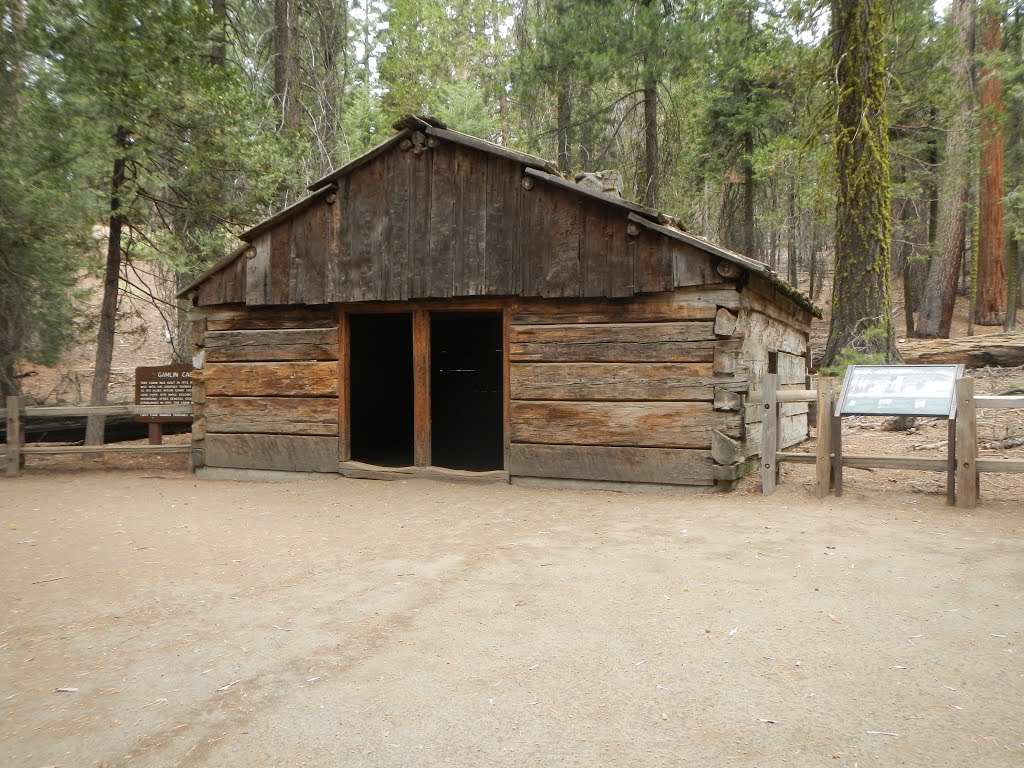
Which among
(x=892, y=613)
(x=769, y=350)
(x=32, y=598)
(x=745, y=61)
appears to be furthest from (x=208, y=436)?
(x=745, y=61)

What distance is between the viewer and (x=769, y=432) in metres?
7.64

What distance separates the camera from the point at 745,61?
16.4 metres

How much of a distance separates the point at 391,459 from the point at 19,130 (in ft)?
24.7

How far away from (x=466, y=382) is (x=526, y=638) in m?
11.8

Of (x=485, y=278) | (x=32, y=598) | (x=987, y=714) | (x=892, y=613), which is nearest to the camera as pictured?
(x=987, y=714)

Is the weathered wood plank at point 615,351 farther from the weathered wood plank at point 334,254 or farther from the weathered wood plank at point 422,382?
the weathered wood plank at point 334,254

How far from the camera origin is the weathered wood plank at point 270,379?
9773mm

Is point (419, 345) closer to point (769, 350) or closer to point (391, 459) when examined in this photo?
point (391, 459)

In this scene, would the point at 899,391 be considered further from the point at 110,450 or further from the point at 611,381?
the point at 110,450

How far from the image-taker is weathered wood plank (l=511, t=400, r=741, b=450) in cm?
802

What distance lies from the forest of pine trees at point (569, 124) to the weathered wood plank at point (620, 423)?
3.78 meters

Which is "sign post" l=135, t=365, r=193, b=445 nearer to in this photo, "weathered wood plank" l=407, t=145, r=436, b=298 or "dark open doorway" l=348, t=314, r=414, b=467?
"dark open doorway" l=348, t=314, r=414, b=467

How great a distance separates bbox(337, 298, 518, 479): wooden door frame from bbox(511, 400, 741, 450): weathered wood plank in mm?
352

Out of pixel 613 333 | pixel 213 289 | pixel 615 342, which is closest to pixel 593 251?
pixel 613 333
